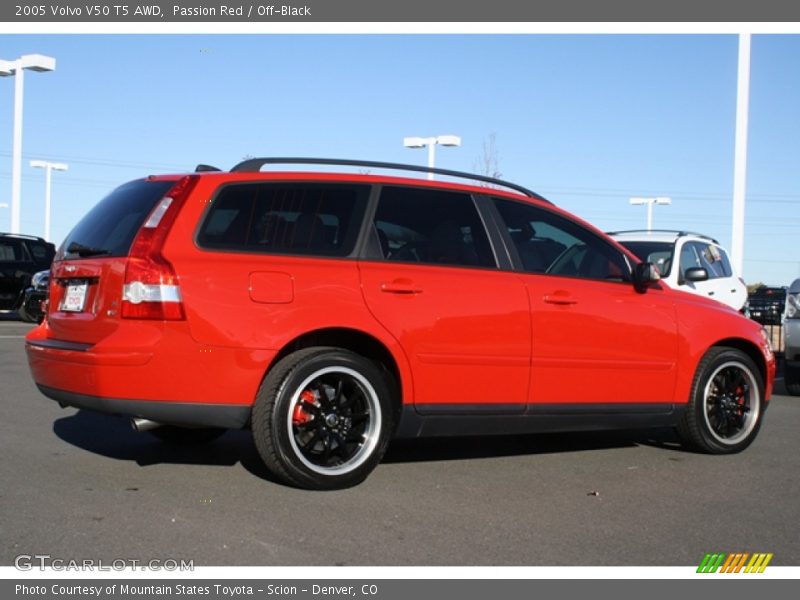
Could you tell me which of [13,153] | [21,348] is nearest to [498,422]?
[21,348]

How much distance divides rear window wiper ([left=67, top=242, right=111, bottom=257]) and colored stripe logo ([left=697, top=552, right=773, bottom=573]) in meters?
3.40

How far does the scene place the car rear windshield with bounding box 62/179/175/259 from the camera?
553cm

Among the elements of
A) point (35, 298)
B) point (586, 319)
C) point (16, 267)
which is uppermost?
point (586, 319)

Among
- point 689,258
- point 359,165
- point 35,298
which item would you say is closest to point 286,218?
point 359,165

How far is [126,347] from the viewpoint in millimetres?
5191

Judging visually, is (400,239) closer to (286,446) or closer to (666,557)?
(286,446)

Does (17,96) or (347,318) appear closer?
(347,318)

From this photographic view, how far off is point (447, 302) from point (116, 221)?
6.28 feet

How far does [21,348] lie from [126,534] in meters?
10.7

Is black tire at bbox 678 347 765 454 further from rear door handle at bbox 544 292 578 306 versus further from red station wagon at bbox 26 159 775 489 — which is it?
rear door handle at bbox 544 292 578 306

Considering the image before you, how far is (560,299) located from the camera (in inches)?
247

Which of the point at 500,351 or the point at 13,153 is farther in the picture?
the point at 13,153

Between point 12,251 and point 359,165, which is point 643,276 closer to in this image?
point 359,165

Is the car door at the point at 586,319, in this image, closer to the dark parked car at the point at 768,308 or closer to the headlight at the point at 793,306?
the headlight at the point at 793,306
